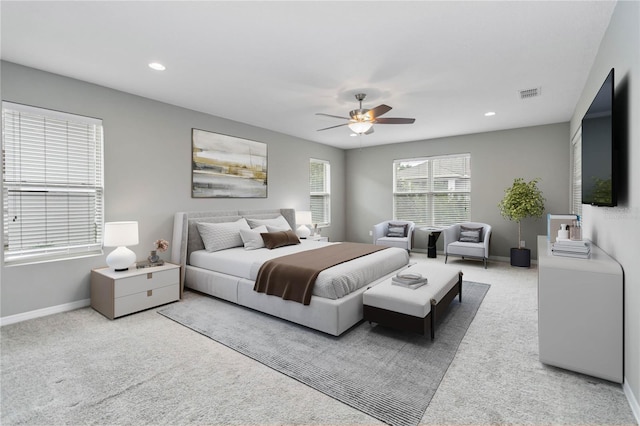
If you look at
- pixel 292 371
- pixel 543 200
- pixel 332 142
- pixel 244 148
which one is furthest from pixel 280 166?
pixel 543 200

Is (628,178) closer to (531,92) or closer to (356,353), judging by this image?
(356,353)

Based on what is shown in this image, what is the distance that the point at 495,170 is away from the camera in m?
6.43

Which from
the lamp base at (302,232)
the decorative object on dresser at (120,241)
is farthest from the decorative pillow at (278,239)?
the decorative object on dresser at (120,241)

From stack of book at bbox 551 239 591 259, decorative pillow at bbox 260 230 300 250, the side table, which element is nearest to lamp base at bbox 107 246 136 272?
decorative pillow at bbox 260 230 300 250

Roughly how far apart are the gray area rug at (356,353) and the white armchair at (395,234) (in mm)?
2933

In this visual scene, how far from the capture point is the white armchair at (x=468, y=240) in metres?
5.79

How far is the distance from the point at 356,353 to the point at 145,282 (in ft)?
8.57

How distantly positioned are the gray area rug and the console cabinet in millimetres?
752

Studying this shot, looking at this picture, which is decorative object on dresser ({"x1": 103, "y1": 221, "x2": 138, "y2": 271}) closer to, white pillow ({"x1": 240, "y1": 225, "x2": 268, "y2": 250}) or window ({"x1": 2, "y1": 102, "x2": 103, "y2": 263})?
window ({"x1": 2, "y1": 102, "x2": 103, "y2": 263})

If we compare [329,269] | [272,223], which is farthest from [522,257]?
[272,223]

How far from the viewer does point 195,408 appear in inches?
75.7

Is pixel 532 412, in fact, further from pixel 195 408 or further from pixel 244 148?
pixel 244 148

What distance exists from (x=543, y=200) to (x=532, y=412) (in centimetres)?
529

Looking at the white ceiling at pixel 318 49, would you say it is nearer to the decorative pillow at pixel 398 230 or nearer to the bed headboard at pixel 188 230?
the bed headboard at pixel 188 230
